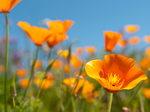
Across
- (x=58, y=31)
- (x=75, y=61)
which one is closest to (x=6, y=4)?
(x=58, y=31)

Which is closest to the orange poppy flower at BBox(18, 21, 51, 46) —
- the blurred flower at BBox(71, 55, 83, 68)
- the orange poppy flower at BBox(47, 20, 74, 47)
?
the orange poppy flower at BBox(47, 20, 74, 47)

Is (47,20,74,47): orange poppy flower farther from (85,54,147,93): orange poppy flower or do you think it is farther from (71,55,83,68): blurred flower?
(71,55,83,68): blurred flower

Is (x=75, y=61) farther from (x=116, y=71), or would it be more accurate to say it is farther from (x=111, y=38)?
(x=116, y=71)

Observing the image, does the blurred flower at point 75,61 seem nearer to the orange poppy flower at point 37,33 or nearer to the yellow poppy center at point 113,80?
the orange poppy flower at point 37,33

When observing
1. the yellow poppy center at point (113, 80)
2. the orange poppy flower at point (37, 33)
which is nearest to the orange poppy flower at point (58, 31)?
the orange poppy flower at point (37, 33)

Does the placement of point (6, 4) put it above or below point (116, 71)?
above

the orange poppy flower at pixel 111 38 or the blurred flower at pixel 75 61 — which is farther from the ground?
the orange poppy flower at pixel 111 38
